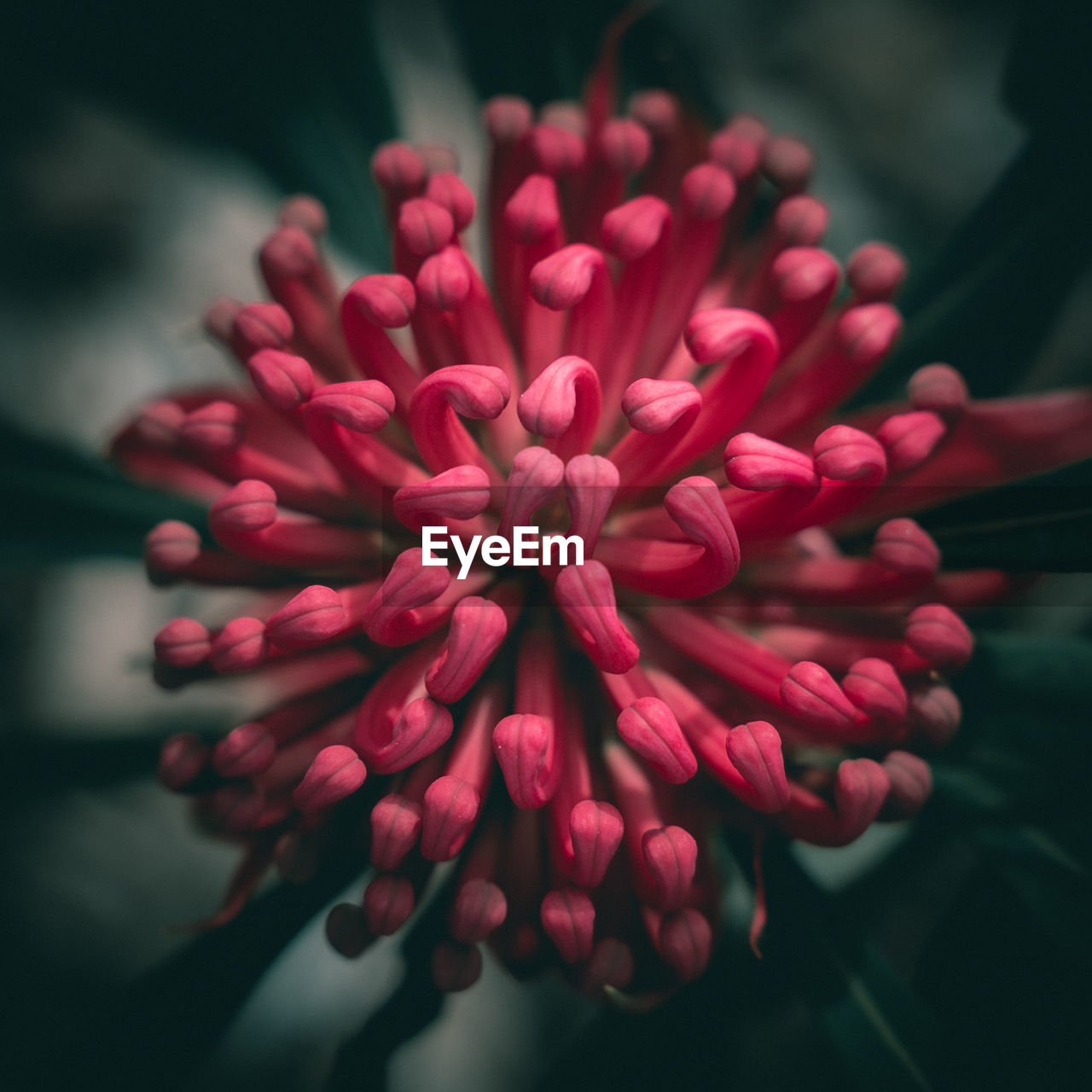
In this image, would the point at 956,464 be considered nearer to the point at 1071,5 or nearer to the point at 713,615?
A: the point at 713,615

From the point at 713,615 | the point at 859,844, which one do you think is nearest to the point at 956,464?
the point at 713,615

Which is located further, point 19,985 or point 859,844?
point 859,844

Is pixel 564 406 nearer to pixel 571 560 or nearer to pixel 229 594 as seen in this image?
pixel 571 560

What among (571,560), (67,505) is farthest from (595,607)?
(67,505)

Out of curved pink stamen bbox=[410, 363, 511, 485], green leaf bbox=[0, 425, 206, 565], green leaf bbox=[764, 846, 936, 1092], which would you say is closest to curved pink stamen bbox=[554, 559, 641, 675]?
curved pink stamen bbox=[410, 363, 511, 485]

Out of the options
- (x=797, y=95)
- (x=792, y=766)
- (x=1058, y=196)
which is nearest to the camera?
(x=792, y=766)

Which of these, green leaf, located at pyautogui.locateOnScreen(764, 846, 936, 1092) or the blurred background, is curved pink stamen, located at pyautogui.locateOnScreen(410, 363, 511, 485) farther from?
green leaf, located at pyautogui.locateOnScreen(764, 846, 936, 1092)
